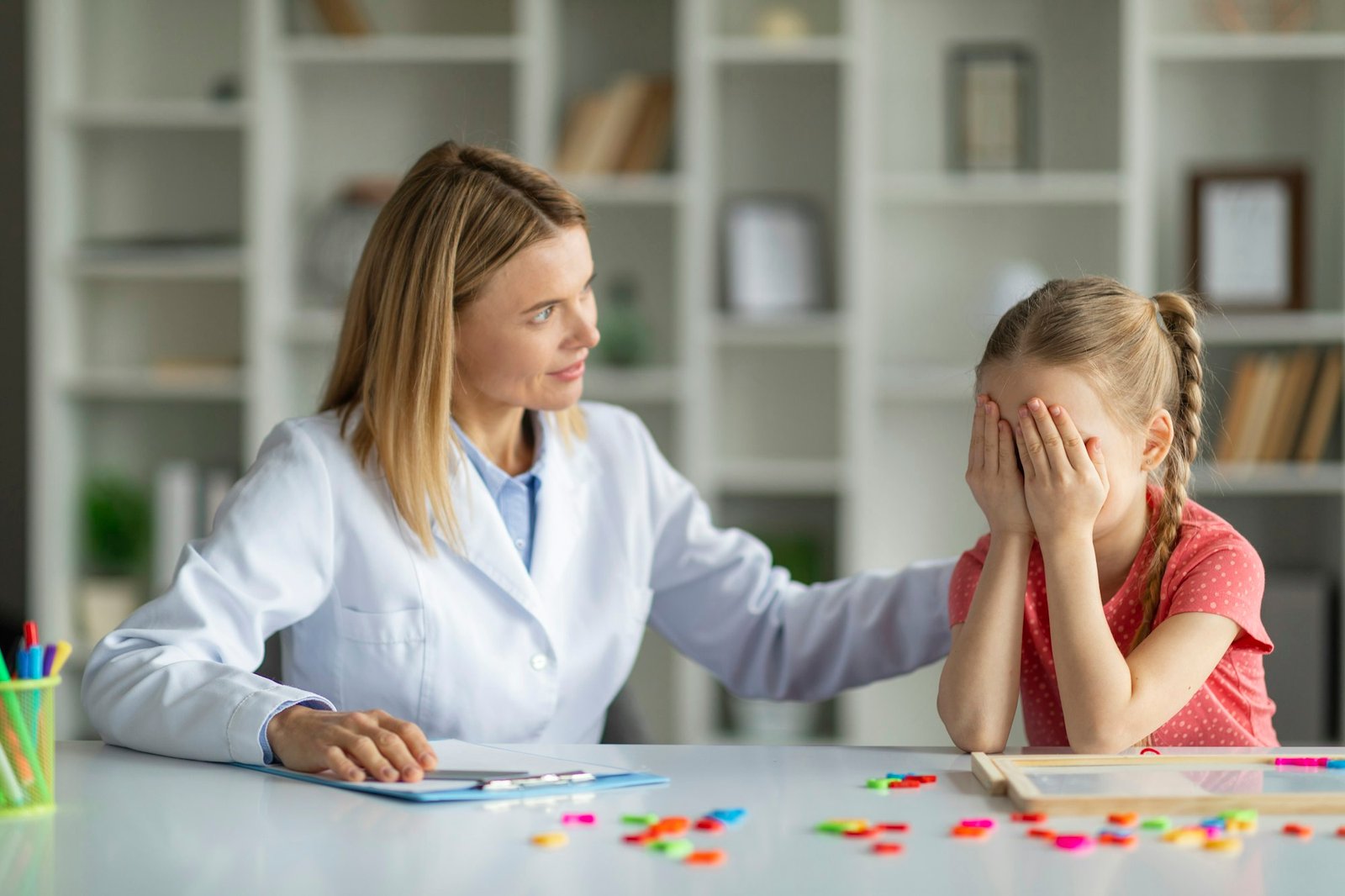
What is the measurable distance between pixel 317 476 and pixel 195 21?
8.01 feet

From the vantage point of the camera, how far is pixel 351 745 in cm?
107

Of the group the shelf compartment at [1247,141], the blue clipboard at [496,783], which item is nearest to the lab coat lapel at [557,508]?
the blue clipboard at [496,783]

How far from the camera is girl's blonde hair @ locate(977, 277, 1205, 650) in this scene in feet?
4.17

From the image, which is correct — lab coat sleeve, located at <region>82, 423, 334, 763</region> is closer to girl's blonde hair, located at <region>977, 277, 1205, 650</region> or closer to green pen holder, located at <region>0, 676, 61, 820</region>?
green pen holder, located at <region>0, 676, 61, 820</region>

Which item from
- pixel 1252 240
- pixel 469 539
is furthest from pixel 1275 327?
pixel 469 539

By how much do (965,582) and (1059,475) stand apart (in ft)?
0.62

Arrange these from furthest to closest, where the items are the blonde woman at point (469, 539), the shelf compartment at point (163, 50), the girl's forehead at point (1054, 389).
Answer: the shelf compartment at point (163, 50)
the blonde woman at point (469, 539)
the girl's forehead at point (1054, 389)

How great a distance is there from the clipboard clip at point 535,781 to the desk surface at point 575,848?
0.09 feet

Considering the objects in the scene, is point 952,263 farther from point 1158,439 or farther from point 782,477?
point 1158,439

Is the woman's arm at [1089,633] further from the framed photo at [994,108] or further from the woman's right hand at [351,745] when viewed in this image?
the framed photo at [994,108]

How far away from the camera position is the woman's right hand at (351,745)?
41.2 inches

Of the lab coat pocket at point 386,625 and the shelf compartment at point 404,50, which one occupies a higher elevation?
the shelf compartment at point 404,50

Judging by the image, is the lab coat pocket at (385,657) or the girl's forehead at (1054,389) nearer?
the girl's forehead at (1054,389)

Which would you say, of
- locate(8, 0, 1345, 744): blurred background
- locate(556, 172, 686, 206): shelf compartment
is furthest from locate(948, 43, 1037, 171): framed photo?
locate(556, 172, 686, 206): shelf compartment
